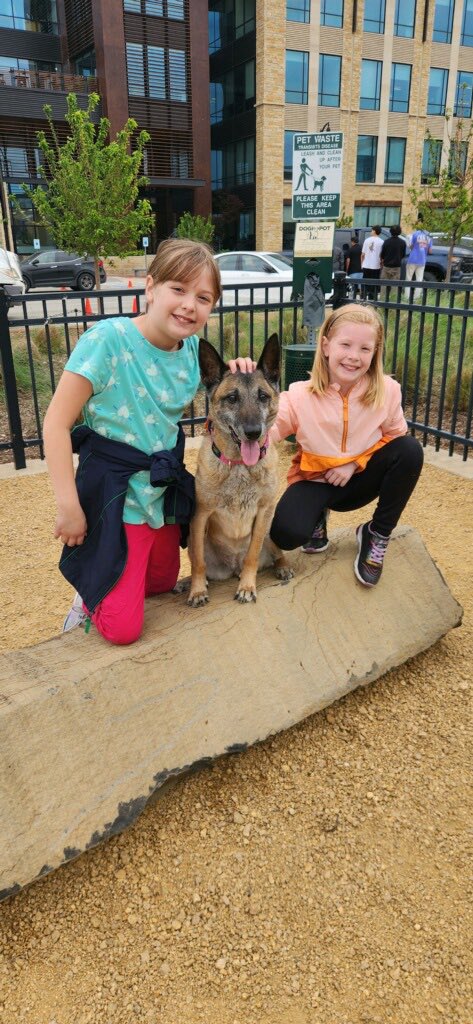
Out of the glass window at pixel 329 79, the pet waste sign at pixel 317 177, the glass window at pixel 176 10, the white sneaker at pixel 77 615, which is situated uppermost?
the glass window at pixel 176 10

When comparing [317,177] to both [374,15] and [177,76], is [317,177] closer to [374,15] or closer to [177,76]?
[177,76]

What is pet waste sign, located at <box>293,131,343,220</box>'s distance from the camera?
6.87 meters

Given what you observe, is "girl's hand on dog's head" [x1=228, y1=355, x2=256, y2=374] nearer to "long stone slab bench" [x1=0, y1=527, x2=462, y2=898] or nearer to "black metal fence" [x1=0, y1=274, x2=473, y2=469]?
"long stone slab bench" [x1=0, y1=527, x2=462, y2=898]

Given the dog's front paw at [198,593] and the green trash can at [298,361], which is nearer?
the dog's front paw at [198,593]

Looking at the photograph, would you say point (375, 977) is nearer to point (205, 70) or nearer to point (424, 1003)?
point (424, 1003)

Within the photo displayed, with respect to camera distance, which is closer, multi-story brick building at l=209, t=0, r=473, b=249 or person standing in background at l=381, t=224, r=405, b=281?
person standing in background at l=381, t=224, r=405, b=281

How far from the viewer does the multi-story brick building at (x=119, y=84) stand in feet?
107

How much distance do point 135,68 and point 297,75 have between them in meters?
9.10

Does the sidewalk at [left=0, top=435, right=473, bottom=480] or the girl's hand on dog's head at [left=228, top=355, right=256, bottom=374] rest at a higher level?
the girl's hand on dog's head at [left=228, top=355, right=256, bottom=374]

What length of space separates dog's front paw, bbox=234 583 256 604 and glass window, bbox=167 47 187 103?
39069mm

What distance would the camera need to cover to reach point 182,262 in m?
2.47

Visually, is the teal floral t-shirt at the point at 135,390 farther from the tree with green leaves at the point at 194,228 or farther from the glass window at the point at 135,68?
the glass window at the point at 135,68

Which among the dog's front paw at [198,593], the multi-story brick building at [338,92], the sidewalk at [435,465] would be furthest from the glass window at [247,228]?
the dog's front paw at [198,593]

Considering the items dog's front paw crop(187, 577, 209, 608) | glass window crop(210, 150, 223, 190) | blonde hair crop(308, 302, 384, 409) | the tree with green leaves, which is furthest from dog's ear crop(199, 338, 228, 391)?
glass window crop(210, 150, 223, 190)
